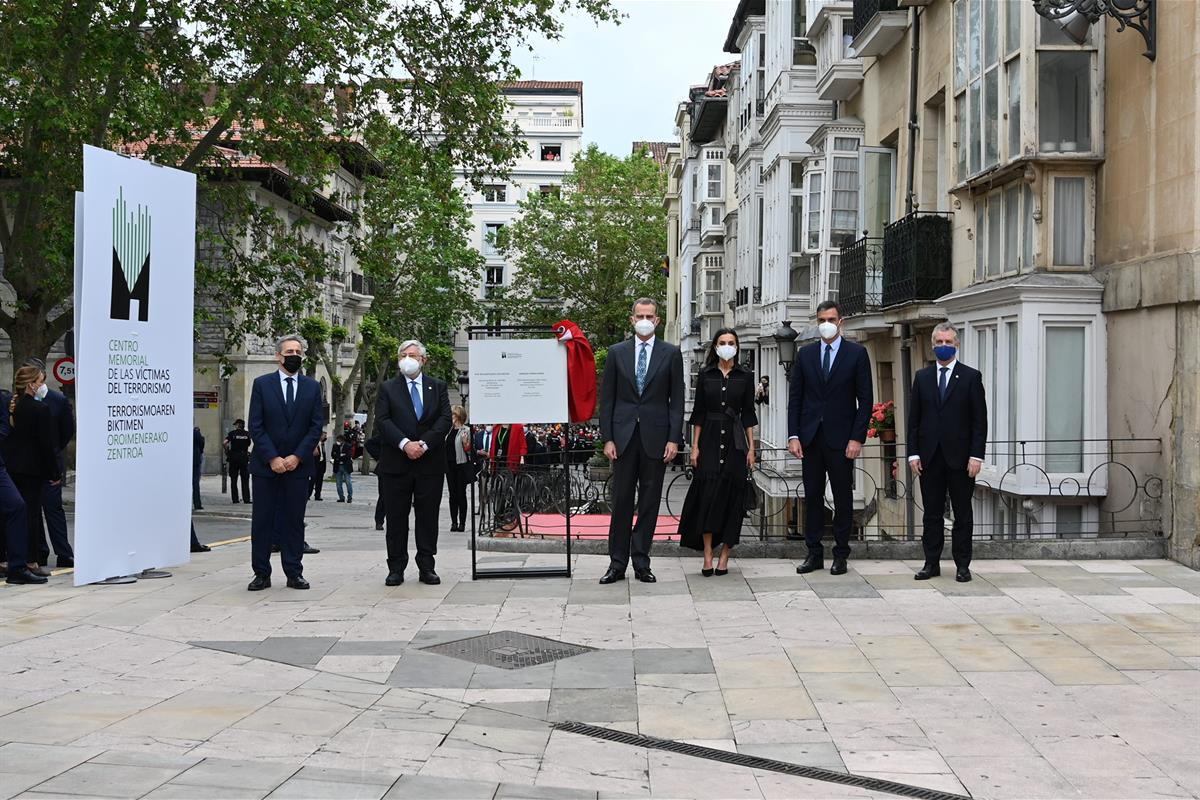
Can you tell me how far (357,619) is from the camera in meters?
9.66

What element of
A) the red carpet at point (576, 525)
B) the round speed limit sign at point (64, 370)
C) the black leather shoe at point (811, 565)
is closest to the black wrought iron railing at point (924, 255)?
the red carpet at point (576, 525)

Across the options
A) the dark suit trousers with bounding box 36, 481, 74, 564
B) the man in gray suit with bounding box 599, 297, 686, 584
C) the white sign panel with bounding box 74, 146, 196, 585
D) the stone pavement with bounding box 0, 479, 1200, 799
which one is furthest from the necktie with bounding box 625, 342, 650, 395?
the dark suit trousers with bounding box 36, 481, 74, 564

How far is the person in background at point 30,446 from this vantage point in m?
12.1

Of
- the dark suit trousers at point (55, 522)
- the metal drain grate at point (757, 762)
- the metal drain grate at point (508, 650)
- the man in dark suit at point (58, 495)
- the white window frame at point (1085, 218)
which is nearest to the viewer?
the metal drain grate at point (757, 762)

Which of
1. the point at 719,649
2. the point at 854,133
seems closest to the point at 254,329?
the point at 854,133

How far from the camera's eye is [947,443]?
1088 centimetres

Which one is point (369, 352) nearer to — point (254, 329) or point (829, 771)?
point (254, 329)

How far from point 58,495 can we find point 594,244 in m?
68.5

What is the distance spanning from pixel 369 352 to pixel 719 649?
1859 inches

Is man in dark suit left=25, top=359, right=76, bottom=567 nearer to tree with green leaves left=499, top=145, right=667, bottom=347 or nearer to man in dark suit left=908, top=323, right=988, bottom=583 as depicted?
man in dark suit left=908, top=323, right=988, bottom=583

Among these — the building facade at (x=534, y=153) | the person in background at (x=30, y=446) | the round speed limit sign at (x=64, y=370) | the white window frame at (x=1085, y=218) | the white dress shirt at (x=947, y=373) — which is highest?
the building facade at (x=534, y=153)

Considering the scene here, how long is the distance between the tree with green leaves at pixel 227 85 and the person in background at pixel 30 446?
42.5 ft

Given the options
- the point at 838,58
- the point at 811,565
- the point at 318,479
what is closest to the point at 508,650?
the point at 811,565

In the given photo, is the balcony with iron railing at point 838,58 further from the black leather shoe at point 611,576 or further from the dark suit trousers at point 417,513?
the dark suit trousers at point 417,513
